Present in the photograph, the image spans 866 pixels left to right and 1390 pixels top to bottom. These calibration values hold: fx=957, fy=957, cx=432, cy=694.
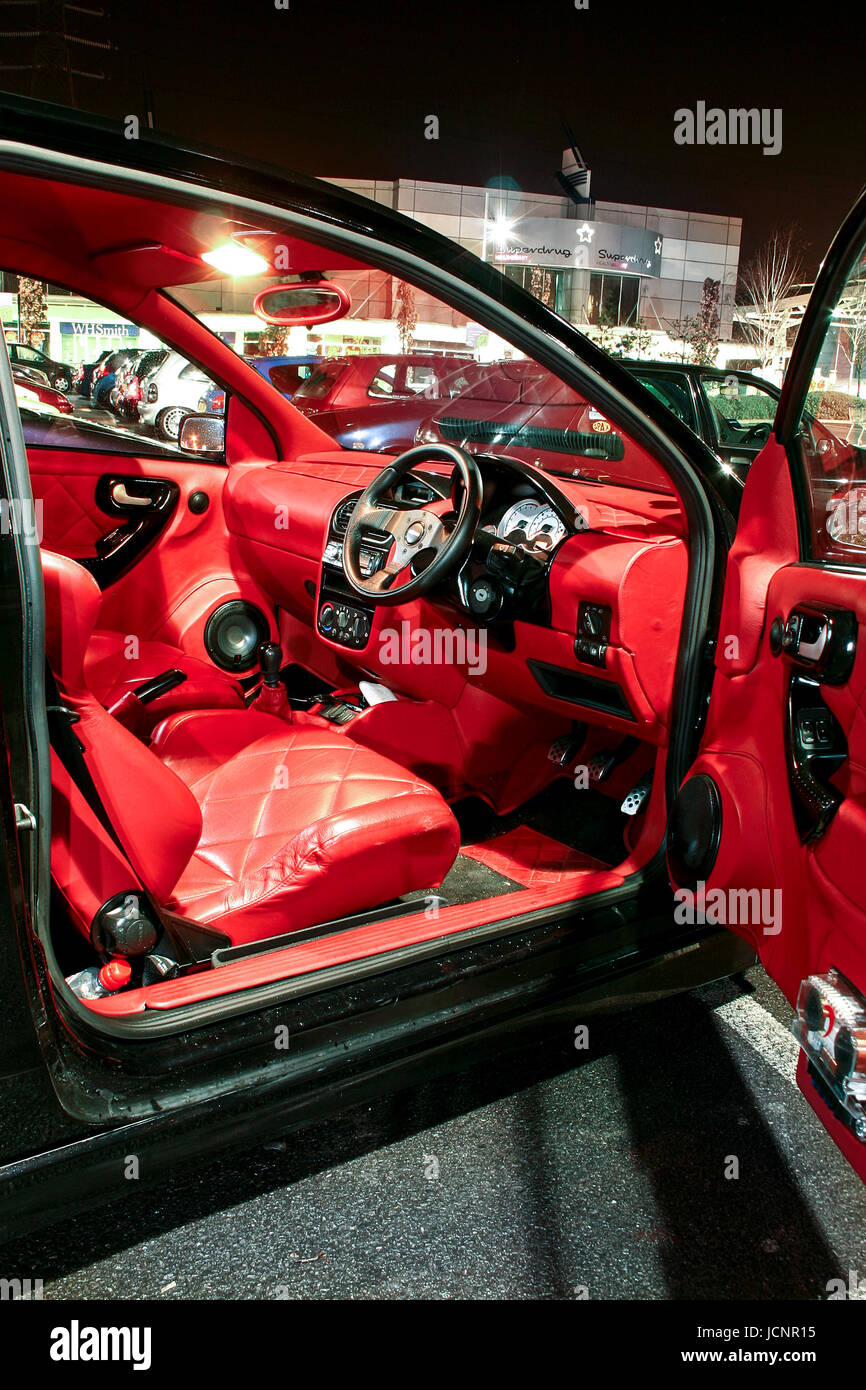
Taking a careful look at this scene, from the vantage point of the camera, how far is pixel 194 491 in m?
3.04

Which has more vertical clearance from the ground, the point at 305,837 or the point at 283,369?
the point at 283,369

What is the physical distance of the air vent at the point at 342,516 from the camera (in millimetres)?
2650

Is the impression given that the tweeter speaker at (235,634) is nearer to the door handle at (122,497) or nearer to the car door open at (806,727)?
the door handle at (122,497)

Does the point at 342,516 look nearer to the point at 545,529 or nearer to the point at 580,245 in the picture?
the point at 545,529

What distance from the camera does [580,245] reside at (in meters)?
28.1

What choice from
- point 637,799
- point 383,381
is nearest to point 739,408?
point 383,381

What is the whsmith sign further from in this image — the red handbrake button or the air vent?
the red handbrake button

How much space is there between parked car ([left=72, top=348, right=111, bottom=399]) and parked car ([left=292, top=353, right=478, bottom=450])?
2.13 feet

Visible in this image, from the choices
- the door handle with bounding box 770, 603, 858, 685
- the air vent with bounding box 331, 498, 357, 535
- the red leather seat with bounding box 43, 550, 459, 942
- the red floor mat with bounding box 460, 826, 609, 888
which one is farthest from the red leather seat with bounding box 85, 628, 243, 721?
the door handle with bounding box 770, 603, 858, 685

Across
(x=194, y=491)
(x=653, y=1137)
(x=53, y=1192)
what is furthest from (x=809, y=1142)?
(x=194, y=491)

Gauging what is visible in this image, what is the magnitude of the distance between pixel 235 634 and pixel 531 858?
3.94 feet

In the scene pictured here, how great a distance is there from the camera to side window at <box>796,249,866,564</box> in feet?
4.63
